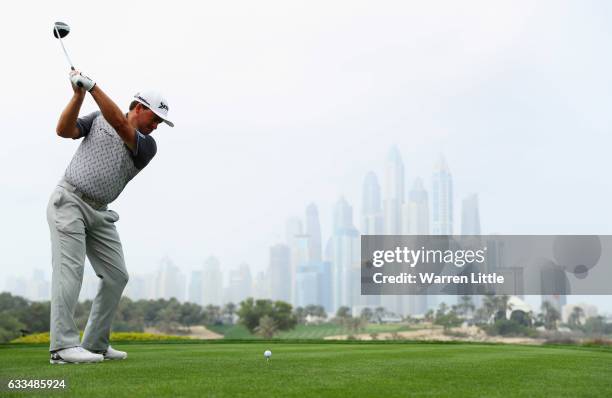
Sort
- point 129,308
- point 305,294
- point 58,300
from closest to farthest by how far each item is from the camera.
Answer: point 58,300 < point 129,308 < point 305,294

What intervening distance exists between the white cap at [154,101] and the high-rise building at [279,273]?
137m

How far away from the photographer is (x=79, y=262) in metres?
6.11

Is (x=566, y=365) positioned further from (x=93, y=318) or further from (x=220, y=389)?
(x=93, y=318)

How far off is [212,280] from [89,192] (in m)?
138

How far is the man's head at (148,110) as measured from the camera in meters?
6.16

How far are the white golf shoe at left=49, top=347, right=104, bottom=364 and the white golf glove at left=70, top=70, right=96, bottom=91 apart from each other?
86.3 inches

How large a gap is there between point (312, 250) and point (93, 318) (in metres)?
162

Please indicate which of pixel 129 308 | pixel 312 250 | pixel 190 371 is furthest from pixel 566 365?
pixel 312 250

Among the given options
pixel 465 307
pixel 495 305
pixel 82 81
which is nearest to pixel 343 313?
pixel 465 307

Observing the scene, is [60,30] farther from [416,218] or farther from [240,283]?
[416,218]

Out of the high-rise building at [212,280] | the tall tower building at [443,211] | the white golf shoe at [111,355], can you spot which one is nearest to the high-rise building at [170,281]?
the high-rise building at [212,280]

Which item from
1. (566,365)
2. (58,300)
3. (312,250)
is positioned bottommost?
(566,365)

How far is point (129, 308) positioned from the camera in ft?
252

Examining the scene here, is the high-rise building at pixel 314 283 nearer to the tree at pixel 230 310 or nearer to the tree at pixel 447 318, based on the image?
the tree at pixel 230 310
